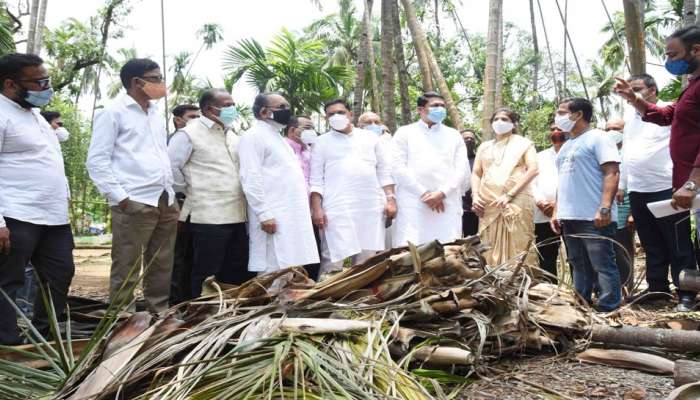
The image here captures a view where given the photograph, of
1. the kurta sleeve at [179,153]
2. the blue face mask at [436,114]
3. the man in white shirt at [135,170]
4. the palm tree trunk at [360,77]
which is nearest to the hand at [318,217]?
the kurta sleeve at [179,153]

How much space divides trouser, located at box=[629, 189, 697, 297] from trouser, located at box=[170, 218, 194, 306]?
333 cm

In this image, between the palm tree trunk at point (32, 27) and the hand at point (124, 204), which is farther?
the palm tree trunk at point (32, 27)

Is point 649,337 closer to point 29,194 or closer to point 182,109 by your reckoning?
point 29,194

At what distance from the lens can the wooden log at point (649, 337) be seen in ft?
9.17

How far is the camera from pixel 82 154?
2306 cm

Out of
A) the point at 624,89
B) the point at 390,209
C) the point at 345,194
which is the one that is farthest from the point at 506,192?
the point at 624,89

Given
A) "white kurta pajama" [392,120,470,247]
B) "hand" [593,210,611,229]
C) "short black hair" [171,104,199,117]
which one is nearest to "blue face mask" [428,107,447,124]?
"white kurta pajama" [392,120,470,247]

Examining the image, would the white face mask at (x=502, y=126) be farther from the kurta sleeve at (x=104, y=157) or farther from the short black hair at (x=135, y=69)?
the kurta sleeve at (x=104, y=157)

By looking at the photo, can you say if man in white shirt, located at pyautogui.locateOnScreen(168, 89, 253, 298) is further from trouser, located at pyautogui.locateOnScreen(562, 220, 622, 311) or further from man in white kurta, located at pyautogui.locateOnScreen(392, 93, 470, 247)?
trouser, located at pyautogui.locateOnScreen(562, 220, 622, 311)

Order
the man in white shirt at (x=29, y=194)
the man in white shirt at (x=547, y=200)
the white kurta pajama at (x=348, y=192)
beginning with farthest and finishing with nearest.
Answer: the man in white shirt at (x=547, y=200), the white kurta pajama at (x=348, y=192), the man in white shirt at (x=29, y=194)

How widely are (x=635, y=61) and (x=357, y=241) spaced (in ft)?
9.56

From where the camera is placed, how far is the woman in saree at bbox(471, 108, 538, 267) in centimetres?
521

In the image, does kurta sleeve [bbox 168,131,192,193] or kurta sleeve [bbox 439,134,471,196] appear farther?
kurta sleeve [bbox 439,134,471,196]

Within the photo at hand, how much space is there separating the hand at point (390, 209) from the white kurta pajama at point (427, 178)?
0.49 ft
